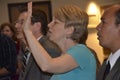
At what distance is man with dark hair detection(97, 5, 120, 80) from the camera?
6.38 ft

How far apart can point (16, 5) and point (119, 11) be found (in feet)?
17.9

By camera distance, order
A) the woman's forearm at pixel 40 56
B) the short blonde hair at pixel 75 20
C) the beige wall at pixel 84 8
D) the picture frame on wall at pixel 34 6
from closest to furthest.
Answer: the woman's forearm at pixel 40 56 → the short blonde hair at pixel 75 20 → the beige wall at pixel 84 8 → the picture frame on wall at pixel 34 6

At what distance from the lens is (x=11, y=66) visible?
2.77m

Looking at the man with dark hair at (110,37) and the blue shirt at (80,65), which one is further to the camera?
A: the man with dark hair at (110,37)

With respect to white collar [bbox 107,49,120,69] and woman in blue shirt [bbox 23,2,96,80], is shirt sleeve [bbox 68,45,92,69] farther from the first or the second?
white collar [bbox 107,49,120,69]

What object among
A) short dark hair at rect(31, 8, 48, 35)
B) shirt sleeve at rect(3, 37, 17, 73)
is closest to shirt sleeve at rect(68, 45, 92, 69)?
short dark hair at rect(31, 8, 48, 35)

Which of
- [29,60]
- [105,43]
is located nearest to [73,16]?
[105,43]

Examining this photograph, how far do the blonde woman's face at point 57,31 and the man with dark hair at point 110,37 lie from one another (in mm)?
230

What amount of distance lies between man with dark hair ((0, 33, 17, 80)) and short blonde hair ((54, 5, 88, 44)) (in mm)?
955

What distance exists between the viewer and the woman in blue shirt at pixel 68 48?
178 cm

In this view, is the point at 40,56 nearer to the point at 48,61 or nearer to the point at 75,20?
the point at 48,61

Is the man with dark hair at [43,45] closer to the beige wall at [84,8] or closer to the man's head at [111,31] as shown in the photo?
the man's head at [111,31]

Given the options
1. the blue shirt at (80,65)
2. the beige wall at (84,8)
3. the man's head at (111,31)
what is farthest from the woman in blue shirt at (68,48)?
the beige wall at (84,8)

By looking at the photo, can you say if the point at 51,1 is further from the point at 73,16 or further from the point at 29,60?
the point at 73,16
